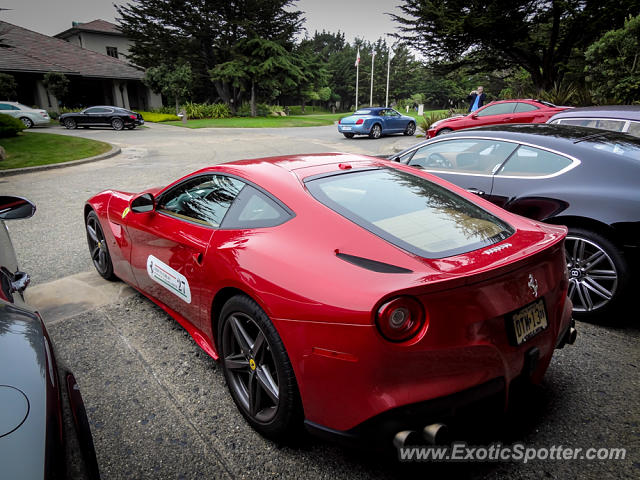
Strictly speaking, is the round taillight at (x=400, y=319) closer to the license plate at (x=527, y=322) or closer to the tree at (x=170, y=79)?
the license plate at (x=527, y=322)

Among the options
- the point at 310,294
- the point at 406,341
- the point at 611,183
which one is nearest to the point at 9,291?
Answer: the point at 310,294

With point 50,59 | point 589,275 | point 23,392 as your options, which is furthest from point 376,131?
point 50,59

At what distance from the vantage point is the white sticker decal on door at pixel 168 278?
8.79ft

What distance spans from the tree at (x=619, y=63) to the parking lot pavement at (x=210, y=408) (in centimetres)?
1132

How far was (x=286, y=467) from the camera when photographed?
2004 millimetres

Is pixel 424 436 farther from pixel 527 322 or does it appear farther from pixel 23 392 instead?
pixel 23 392

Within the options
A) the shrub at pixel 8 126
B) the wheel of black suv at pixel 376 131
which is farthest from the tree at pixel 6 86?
the wheel of black suv at pixel 376 131

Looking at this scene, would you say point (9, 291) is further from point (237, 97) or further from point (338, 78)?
point (338, 78)

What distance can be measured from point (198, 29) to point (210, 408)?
4022 centimetres

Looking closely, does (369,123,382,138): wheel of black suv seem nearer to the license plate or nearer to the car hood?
the license plate

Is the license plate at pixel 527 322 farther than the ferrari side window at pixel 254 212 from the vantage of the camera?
No

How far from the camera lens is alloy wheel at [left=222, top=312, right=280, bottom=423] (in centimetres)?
208

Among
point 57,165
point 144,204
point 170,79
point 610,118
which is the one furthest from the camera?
point 170,79

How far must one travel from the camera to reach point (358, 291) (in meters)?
1.66
